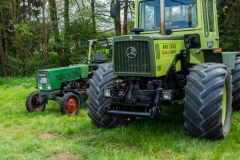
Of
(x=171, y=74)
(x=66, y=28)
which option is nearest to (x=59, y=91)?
(x=171, y=74)

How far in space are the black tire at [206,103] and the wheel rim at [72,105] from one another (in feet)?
10.7

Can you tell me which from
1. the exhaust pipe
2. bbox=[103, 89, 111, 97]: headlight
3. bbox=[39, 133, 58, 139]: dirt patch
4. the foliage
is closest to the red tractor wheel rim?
bbox=[39, 133, 58, 139]: dirt patch

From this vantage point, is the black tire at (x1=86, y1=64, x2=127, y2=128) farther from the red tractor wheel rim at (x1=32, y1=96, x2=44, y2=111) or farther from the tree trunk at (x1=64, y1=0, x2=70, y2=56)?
the tree trunk at (x1=64, y1=0, x2=70, y2=56)

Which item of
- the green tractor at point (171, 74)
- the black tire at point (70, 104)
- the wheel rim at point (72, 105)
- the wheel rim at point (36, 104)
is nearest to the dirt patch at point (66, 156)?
the green tractor at point (171, 74)

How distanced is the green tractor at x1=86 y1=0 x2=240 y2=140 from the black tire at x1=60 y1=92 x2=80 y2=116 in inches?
66.0

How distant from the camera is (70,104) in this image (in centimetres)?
727

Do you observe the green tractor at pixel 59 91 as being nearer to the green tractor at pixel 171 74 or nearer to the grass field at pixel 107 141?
the grass field at pixel 107 141

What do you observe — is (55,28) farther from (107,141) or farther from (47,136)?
(107,141)

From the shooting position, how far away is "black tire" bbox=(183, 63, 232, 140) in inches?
176

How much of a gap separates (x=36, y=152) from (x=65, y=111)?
8.86 ft

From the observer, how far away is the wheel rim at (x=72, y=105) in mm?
7228

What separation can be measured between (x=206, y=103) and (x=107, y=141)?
5.19ft

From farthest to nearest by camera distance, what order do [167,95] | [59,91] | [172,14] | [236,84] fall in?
[59,91], [236,84], [172,14], [167,95]

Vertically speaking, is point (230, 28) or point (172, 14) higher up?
point (230, 28)
